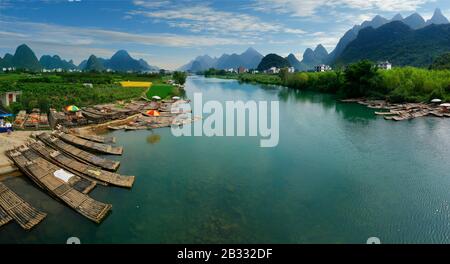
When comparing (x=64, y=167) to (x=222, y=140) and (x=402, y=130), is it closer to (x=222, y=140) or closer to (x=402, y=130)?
(x=222, y=140)

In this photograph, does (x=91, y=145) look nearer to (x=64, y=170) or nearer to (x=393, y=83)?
(x=64, y=170)

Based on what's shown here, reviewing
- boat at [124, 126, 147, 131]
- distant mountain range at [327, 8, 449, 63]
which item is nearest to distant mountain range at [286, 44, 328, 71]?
distant mountain range at [327, 8, 449, 63]

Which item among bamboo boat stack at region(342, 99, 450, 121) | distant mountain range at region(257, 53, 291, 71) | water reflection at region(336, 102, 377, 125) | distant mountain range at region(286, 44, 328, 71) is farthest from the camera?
distant mountain range at region(286, 44, 328, 71)

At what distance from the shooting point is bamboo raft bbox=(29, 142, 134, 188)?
7.59 metres

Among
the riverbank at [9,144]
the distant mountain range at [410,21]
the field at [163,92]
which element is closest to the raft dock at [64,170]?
A: the riverbank at [9,144]

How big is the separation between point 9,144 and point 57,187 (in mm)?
4044

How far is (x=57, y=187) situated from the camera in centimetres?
682

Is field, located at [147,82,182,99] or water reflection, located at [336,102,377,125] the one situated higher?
field, located at [147,82,182,99]

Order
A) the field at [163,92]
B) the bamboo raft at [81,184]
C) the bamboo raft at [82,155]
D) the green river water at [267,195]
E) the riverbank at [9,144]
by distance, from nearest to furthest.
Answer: the green river water at [267,195] < the bamboo raft at [81,184] < the riverbank at [9,144] < the bamboo raft at [82,155] < the field at [163,92]

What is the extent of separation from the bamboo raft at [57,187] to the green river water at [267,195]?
0.16 metres

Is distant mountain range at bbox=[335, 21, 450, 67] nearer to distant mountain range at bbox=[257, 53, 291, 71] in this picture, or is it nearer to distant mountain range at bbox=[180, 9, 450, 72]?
distant mountain range at bbox=[180, 9, 450, 72]

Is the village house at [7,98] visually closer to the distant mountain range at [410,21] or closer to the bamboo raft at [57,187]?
the bamboo raft at [57,187]

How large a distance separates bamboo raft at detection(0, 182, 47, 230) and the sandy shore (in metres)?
1.99

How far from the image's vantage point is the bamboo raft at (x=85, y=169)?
24.9 feet
